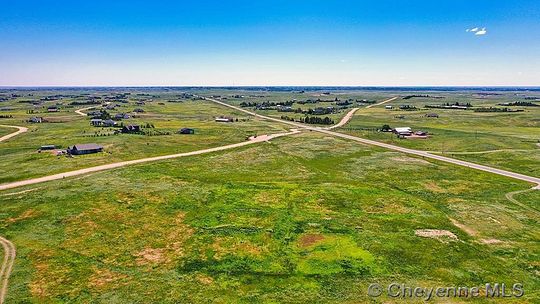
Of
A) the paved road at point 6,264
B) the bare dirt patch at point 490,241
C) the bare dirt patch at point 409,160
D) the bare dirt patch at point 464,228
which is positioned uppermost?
the bare dirt patch at point 409,160

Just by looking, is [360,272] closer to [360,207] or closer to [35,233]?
[360,207]

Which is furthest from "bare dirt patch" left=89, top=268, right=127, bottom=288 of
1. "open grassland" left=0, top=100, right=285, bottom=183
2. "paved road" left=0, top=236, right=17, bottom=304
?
"open grassland" left=0, top=100, right=285, bottom=183

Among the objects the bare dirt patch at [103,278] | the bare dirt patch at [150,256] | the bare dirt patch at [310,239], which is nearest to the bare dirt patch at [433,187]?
the bare dirt patch at [310,239]

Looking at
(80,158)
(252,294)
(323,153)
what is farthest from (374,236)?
(80,158)

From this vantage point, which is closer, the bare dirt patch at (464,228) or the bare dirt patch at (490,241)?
the bare dirt patch at (490,241)

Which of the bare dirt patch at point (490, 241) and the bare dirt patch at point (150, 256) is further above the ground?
the bare dirt patch at point (490, 241)

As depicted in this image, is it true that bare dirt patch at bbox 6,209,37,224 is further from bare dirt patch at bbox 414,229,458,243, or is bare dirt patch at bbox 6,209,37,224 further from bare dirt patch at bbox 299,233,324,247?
bare dirt patch at bbox 414,229,458,243

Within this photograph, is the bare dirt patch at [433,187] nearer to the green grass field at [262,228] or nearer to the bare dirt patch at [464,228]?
the green grass field at [262,228]
